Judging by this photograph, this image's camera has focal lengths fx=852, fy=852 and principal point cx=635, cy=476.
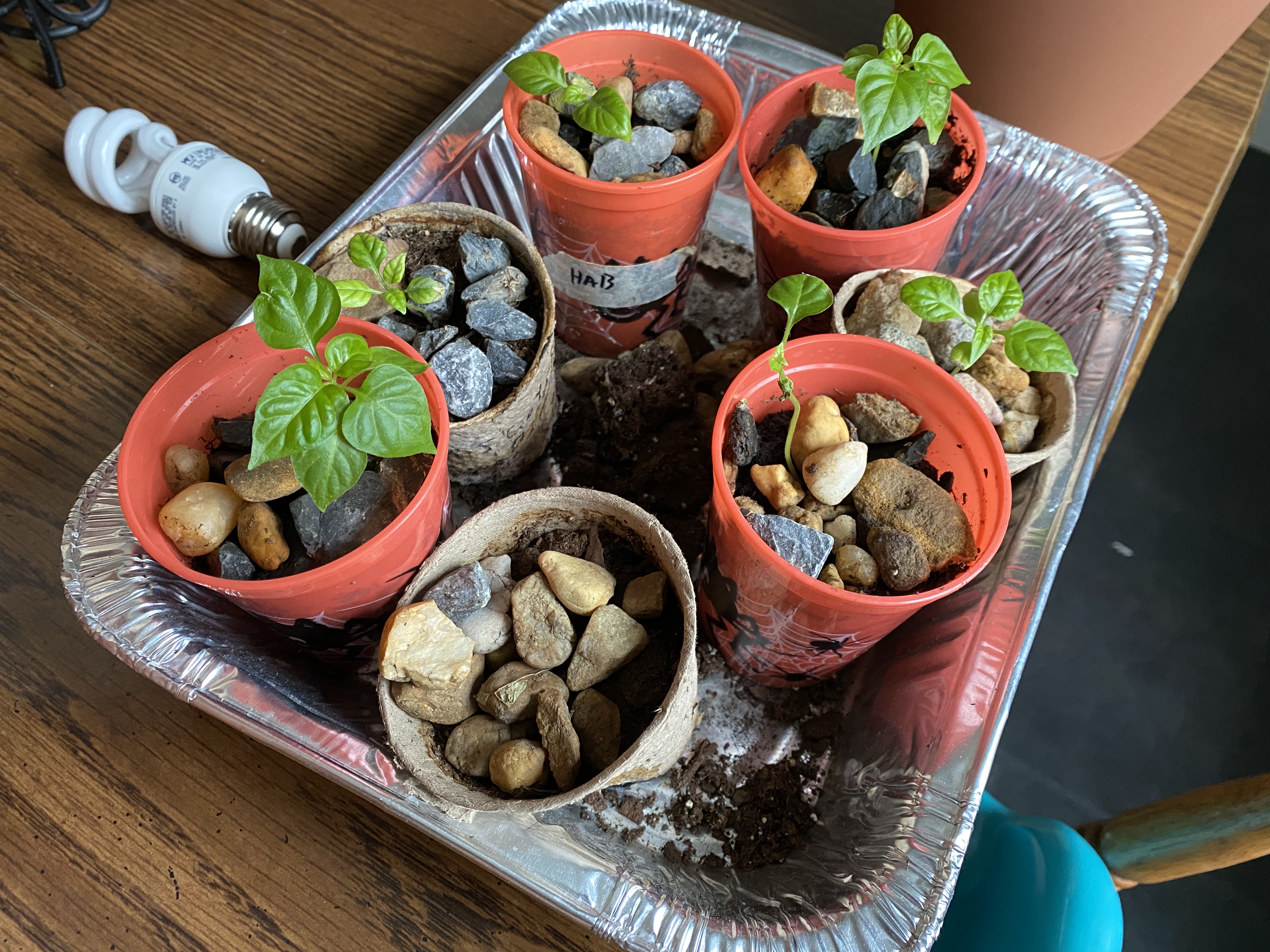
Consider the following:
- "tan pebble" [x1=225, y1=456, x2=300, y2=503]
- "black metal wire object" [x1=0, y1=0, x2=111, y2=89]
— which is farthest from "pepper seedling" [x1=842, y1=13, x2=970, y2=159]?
"black metal wire object" [x1=0, y1=0, x2=111, y2=89]

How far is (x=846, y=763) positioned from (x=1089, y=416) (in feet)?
1.12

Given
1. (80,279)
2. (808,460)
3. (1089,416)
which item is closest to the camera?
(808,460)

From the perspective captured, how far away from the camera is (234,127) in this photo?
2.88ft

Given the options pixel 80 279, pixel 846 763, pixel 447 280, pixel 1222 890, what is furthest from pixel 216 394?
pixel 1222 890

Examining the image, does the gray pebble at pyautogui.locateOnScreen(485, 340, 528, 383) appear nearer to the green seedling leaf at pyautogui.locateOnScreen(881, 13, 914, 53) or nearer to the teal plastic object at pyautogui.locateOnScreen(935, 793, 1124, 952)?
the green seedling leaf at pyautogui.locateOnScreen(881, 13, 914, 53)

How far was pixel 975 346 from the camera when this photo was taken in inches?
23.1

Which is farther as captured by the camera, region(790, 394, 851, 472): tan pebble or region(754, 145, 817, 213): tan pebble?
region(754, 145, 817, 213): tan pebble

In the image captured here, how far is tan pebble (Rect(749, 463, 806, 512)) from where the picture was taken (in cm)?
57

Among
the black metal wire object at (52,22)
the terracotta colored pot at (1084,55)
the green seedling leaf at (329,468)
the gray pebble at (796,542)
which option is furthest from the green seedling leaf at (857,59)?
the black metal wire object at (52,22)

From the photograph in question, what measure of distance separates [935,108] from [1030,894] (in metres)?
0.52

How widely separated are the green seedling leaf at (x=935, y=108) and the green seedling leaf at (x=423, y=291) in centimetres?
36

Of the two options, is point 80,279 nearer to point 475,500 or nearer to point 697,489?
point 475,500

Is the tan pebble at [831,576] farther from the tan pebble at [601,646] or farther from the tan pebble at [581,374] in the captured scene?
the tan pebble at [581,374]

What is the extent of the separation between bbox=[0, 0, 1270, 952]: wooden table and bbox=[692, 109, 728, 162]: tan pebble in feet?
0.99
